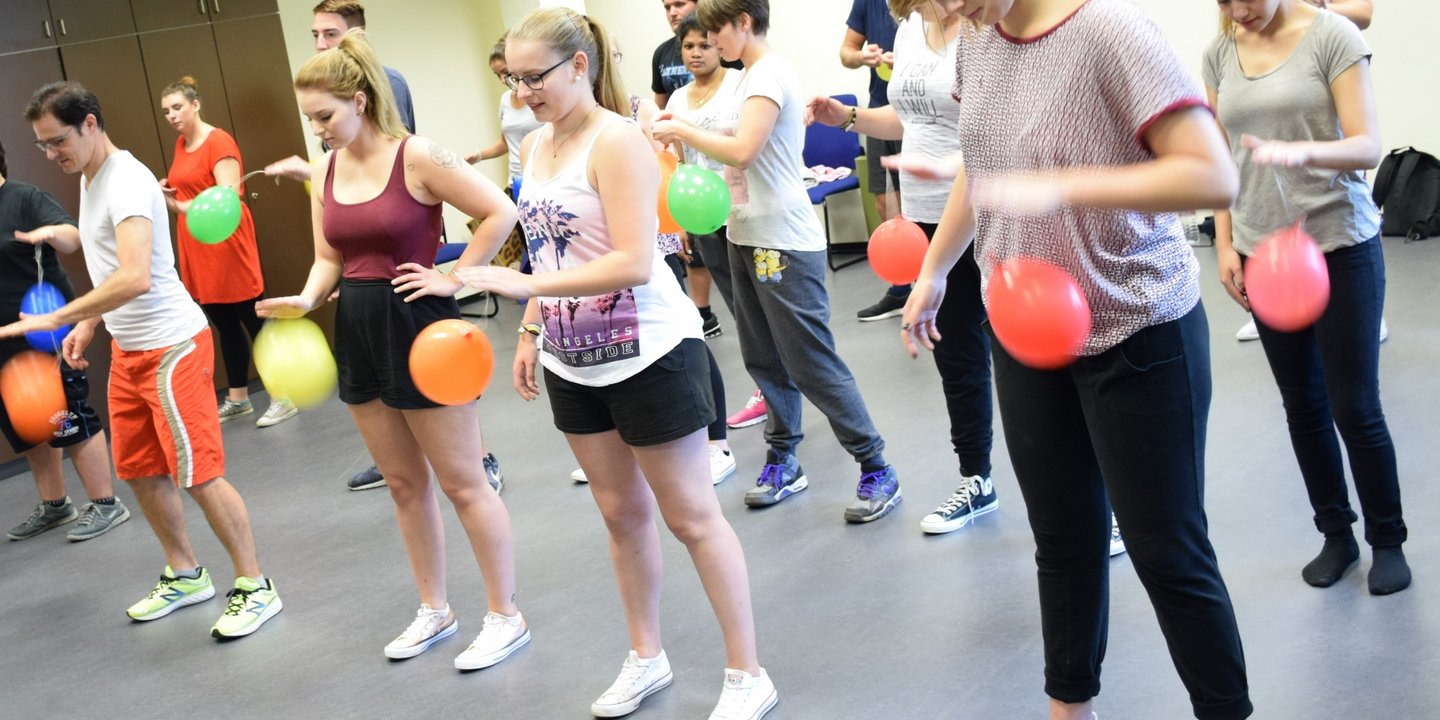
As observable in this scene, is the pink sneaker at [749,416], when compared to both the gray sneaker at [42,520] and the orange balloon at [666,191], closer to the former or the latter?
the orange balloon at [666,191]

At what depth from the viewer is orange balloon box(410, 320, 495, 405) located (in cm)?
262

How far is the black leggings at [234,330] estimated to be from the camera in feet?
20.6

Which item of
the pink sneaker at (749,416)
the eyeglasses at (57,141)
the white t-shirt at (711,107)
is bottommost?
the pink sneaker at (749,416)

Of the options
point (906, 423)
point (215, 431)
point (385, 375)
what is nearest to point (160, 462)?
point (215, 431)

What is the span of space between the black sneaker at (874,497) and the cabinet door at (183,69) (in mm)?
4751

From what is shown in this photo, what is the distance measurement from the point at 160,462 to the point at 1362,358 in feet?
10.2

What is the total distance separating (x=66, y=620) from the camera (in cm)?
388

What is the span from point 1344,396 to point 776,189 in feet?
5.29

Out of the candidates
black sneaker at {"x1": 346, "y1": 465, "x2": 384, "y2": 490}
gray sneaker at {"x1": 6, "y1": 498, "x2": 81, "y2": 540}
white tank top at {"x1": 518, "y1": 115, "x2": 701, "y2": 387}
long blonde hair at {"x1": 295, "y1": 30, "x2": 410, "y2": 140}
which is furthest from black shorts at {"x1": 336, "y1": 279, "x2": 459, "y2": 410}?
gray sneaker at {"x1": 6, "y1": 498, "x2": 81, "y2": 540}

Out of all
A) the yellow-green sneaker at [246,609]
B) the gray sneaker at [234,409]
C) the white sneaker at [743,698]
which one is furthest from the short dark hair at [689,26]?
the gray sneaker at [234,409]

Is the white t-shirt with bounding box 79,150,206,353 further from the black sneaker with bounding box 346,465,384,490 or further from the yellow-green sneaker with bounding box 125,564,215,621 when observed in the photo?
the black sneaker with bounding box 346,465,384,490

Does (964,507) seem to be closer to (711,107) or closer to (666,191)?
(666,191)

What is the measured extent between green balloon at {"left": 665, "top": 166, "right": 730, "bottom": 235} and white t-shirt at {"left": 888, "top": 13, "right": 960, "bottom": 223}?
505 mm

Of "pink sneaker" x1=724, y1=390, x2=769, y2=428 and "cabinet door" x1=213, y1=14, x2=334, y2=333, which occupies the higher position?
"cabinet door" x1=213, y1=14, x2=334, y2=333
